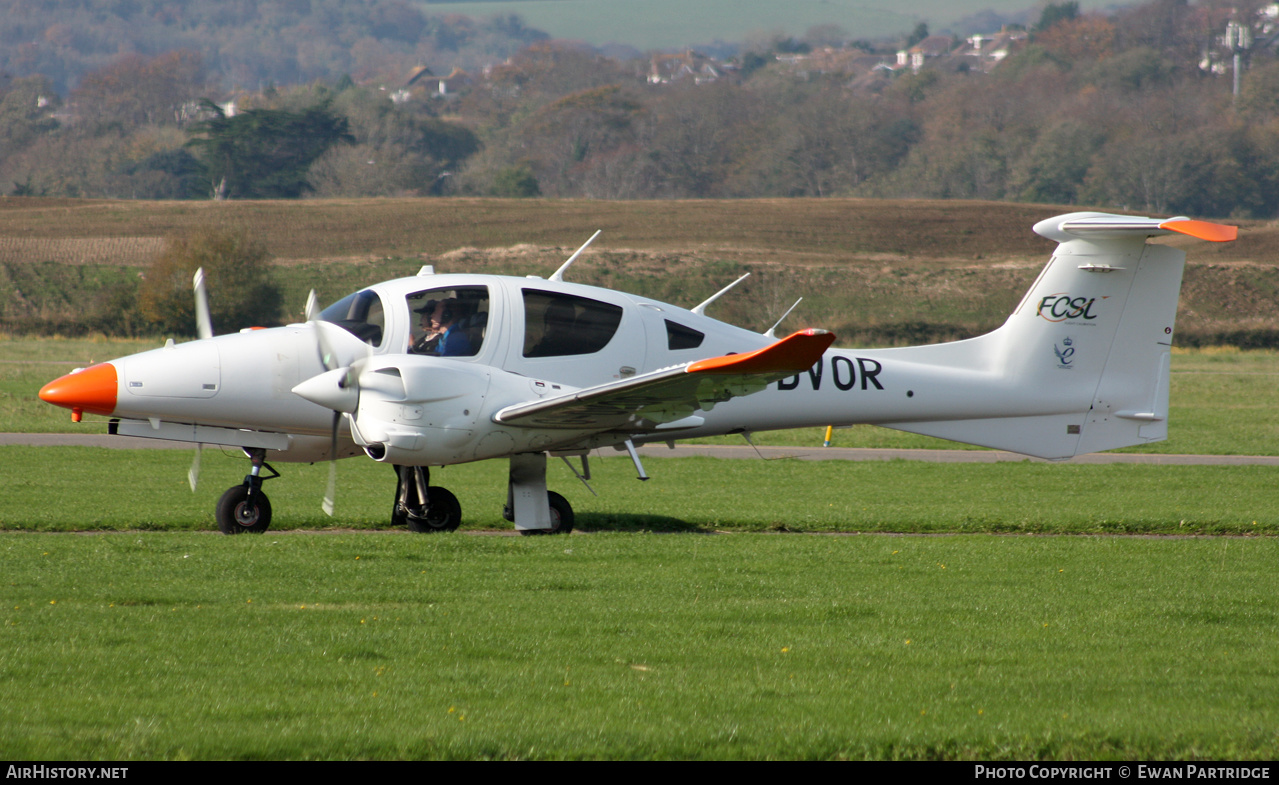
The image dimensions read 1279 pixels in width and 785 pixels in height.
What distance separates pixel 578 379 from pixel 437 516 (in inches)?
84.1

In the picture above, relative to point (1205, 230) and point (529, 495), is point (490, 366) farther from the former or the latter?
point (1205, 230)

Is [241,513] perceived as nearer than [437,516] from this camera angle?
Yes

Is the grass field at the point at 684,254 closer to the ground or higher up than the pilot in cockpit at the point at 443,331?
closer to the ground

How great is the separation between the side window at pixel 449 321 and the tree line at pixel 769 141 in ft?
301

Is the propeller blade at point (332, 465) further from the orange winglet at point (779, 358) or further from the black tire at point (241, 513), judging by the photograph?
the orange winglet at point (779, 358)

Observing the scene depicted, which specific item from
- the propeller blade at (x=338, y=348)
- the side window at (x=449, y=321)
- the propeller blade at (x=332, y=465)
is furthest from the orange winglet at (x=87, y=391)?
the side window at (x=449, y=321)

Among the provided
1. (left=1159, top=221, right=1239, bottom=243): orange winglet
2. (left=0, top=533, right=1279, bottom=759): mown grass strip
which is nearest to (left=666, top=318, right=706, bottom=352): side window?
(left=0, top=533, right=1279, bottom=759): mown grass strip

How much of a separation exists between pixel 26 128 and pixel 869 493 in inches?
5771

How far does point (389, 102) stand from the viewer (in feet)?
463

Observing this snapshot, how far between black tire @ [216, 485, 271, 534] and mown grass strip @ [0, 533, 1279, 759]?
2.36 feet

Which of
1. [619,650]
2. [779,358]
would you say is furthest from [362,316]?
[619,650]

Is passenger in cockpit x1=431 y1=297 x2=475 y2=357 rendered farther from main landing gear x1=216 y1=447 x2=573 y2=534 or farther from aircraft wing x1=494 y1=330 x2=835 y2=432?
main landing gear x1=216 y1=447 x2=573 y2=534

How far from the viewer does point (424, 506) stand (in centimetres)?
1187

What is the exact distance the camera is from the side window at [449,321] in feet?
36.9
